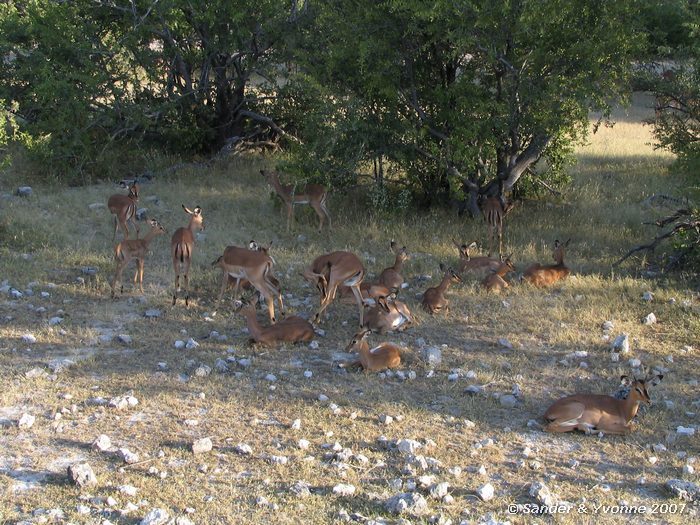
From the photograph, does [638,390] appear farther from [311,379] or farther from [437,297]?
[437,297]

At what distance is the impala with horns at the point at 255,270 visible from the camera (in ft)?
35.0

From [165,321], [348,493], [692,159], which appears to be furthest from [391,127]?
[348,493]

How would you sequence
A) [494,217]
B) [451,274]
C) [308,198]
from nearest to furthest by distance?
[451,274] < [494,217] < [308,198]

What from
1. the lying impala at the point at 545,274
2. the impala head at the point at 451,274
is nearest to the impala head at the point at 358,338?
the impala head at the point at 451,274

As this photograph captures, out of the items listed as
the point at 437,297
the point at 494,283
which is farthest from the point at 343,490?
the point at 494,283

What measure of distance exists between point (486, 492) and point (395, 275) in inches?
206

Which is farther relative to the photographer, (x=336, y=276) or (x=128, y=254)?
(x=128, y=254)

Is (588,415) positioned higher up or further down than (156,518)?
higher up

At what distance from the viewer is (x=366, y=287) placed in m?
11.0

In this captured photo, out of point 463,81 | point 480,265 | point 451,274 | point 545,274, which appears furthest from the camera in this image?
point 463,81

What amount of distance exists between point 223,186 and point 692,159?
26.6ft

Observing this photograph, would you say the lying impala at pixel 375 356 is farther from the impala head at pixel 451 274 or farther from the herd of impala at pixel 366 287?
the impala head at pixel 451 274

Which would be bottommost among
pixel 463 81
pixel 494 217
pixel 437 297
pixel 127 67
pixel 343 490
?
pixel 343 490

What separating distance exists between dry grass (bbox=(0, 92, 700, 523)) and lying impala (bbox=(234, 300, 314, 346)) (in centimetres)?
20
